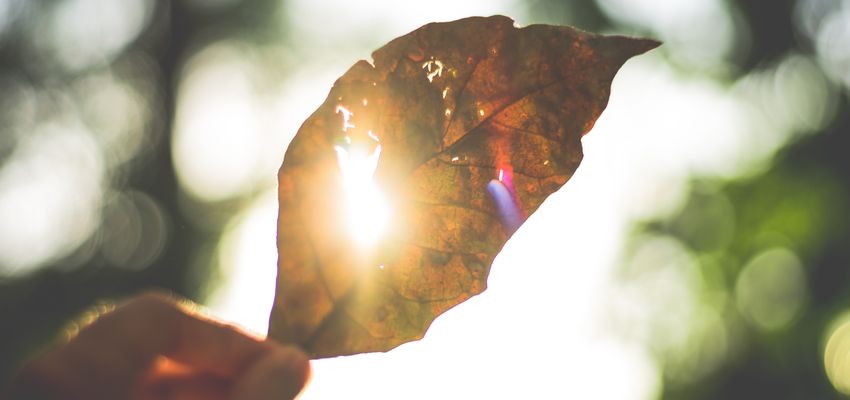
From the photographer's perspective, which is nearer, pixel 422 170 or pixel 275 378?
pixel 275 378

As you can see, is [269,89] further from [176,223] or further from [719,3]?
[719,3]

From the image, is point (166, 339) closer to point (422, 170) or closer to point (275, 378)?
point (275, 378)

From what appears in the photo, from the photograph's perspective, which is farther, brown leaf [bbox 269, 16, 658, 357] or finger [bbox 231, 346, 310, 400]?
brown leaf [bbox 269, 16, 658, 357]

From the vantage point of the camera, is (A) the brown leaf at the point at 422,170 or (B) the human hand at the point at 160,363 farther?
(A) the brown leaf at the point at 422,170

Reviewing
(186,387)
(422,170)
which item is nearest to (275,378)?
(186,387)

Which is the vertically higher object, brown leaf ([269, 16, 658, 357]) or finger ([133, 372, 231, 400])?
brown leaf ([269, 16, 658, 357])

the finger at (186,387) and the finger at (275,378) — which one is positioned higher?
the finger at (275,378)
